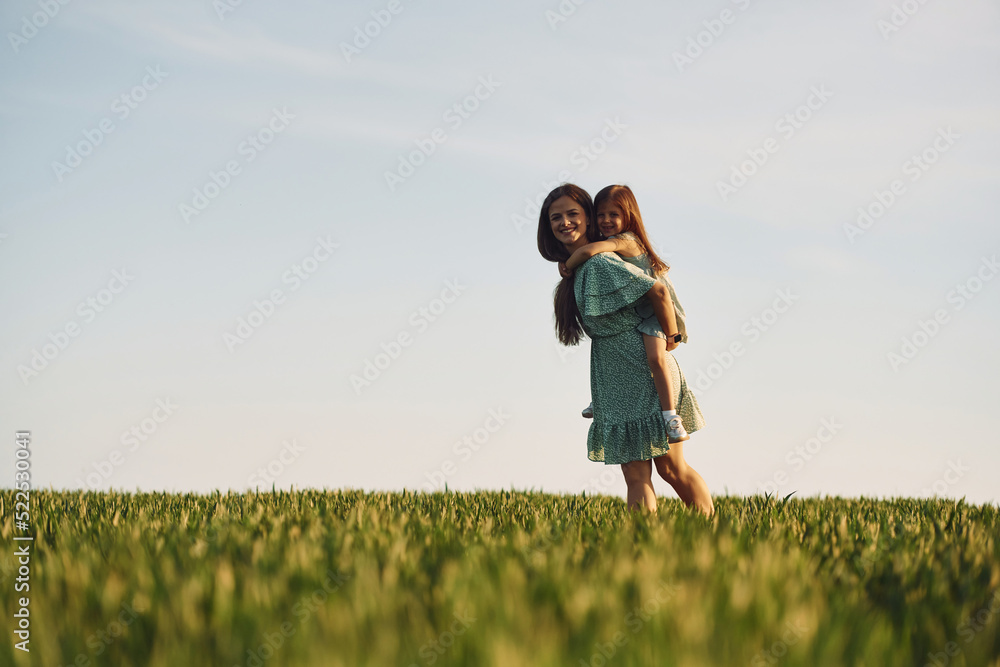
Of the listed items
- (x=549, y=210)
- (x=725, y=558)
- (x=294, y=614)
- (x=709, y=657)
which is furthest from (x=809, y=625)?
(x=549, y=210)

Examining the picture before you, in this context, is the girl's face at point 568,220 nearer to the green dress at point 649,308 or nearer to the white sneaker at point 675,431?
the green dress at point 649,308

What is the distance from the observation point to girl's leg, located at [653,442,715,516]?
5434mm

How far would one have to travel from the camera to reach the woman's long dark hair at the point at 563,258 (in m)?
5.78

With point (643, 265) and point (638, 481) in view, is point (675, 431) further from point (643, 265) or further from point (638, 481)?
point (643, 265)

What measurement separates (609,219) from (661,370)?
1.18m

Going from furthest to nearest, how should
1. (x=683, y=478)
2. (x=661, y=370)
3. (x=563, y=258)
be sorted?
1. (x=563, y=258)
2. (x=683, y=478)
3. (x=661, y=370)

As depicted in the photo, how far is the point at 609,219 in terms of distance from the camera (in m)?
Answer: 5.67

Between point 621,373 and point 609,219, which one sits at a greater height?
point 609,219

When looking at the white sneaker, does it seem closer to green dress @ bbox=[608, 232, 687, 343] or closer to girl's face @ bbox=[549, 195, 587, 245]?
green dress @ bbox=[608, 232, 687, 343]

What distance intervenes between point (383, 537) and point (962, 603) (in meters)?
2.50

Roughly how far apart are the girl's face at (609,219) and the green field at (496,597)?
2187 millimetres

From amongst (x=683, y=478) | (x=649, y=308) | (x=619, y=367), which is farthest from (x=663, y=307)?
(x=683, y=478)

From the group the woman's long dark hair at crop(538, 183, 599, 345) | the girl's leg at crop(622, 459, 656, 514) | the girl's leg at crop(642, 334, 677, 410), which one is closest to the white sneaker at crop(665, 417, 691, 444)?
the girl's leg at crop(642, 334, 677, 410)

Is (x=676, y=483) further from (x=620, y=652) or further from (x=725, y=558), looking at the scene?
(x=620, y=652)
